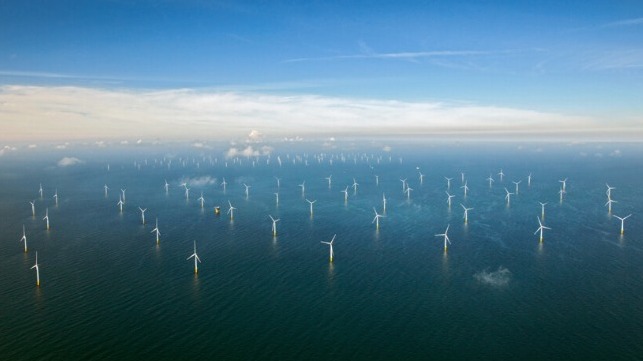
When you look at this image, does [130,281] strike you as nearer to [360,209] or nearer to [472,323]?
[472,323]

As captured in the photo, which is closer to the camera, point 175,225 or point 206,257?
point 206,257

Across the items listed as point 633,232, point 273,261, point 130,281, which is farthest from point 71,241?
point 633,232

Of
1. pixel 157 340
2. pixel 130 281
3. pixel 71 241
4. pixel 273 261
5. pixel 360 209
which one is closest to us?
pixel 157 340

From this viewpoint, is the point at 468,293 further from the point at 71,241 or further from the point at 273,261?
the point at 71,241

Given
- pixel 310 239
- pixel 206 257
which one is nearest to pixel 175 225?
pixel 206 257

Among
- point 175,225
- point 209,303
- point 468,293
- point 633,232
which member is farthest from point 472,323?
point 175,225

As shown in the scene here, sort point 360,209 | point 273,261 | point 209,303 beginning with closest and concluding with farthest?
point 209,303
point 273,261
point 360,209

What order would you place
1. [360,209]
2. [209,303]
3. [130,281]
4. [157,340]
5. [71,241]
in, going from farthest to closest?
[360,209]
[71,241]
[130,281]
[209,303]
[157,340]

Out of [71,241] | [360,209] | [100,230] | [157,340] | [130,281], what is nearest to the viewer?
[157,340]

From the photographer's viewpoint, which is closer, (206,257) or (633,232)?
(206,257)
